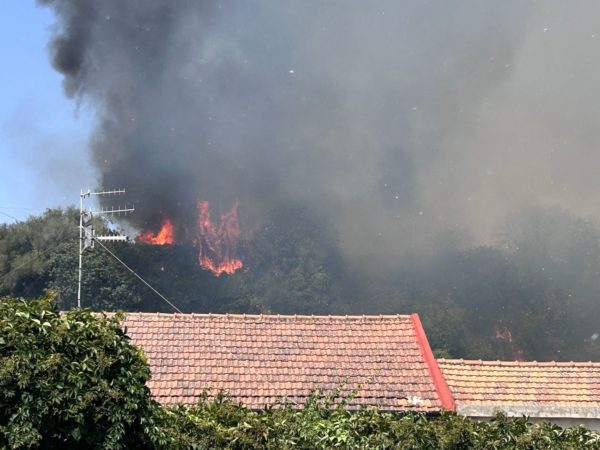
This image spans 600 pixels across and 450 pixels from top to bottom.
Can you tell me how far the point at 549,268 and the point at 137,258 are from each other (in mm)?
31836

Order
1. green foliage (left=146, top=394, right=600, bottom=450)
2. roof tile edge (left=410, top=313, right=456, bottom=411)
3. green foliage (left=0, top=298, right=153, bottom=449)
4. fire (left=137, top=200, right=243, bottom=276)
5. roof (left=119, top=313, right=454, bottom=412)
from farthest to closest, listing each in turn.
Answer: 1. fire (left=137, top=200, right=243, bottom=276)
2. roof (left=119, top=313, right=454, bottom=412)
3. roof tile edge (left=410, top=313, right=456, bottom=411)
4. green foliage (left=146, top=394, right=600, bottom=450)
5. green foliage (left=0, top=298, right=153, bottom=449)

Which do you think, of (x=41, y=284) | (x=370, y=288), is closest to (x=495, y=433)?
(x=41, y=284)

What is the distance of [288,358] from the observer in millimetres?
19328

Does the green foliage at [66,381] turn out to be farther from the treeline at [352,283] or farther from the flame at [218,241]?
the flame at [218,241]

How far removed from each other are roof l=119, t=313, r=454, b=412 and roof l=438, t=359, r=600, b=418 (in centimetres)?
118

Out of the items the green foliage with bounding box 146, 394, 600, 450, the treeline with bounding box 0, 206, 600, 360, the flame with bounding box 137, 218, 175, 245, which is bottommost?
→ the green foliage with bounding box 146, 394, 600, 450

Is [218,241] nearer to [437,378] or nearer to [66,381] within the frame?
[437,378]

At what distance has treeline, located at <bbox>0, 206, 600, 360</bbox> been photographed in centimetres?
5712

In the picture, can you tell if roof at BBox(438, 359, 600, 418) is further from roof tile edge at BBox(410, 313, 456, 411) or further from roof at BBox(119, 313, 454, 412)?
roof at BBox(119, 313, 454, 412)

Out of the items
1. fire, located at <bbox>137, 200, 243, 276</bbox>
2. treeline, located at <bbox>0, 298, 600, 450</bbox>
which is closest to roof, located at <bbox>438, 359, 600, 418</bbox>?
treeline, located at <bbox>0, 298, 600, 450</bbox>

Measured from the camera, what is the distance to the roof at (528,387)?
18875 millimetres

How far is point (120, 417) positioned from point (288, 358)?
9.58m

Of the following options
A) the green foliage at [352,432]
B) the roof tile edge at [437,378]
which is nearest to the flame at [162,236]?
the roof tile edge at [437,378]

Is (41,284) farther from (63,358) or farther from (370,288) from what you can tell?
(63,358)
